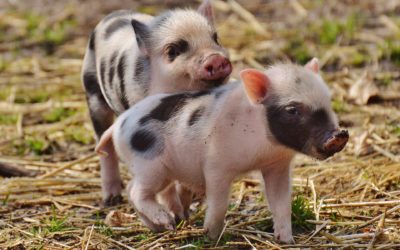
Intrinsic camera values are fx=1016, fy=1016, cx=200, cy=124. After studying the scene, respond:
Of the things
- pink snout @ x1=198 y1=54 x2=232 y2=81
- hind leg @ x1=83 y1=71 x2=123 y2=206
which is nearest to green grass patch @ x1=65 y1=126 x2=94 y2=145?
hind leg @ x1=83 y1=71 x2=123 y2=206

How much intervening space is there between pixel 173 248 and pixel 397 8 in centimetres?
779

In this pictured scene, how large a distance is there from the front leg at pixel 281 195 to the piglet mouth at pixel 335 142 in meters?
0.55

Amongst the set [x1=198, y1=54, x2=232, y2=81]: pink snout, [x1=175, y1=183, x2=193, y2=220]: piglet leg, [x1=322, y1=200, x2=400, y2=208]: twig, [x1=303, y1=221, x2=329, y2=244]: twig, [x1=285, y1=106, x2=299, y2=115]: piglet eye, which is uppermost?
[x1=285, y1=106, x2=299, y2=115]: piglet eye

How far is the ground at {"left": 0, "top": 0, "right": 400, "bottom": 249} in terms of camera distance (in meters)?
6.38

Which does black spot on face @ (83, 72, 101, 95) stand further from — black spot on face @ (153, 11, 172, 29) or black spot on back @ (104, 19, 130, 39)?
black spot on face @ (153, 11, 172, 29)

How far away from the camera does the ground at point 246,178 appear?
638 centimetres

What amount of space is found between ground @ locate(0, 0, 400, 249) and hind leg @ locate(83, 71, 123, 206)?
17 cm

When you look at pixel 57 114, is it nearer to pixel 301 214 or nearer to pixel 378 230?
pixel 301 214

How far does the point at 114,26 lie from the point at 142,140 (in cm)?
177

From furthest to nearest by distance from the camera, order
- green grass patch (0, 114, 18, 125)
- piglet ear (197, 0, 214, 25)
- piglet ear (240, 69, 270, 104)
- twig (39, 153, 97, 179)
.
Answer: green grass patch (0, 114, 18, 125) → twig (39, 153, 97, 179) → piglet ear (197, 0, 214, 25) → piglet ear (240, 69, 270, 104)

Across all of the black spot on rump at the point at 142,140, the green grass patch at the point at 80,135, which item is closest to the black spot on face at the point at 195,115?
the black spot on rump at the point at 142,140

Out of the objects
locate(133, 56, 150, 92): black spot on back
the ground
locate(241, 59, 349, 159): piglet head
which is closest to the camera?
locate(241, 59, 349, 159): piglet head

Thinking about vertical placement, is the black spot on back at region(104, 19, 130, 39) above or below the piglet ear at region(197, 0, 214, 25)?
below

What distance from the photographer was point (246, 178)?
7.74 metres
